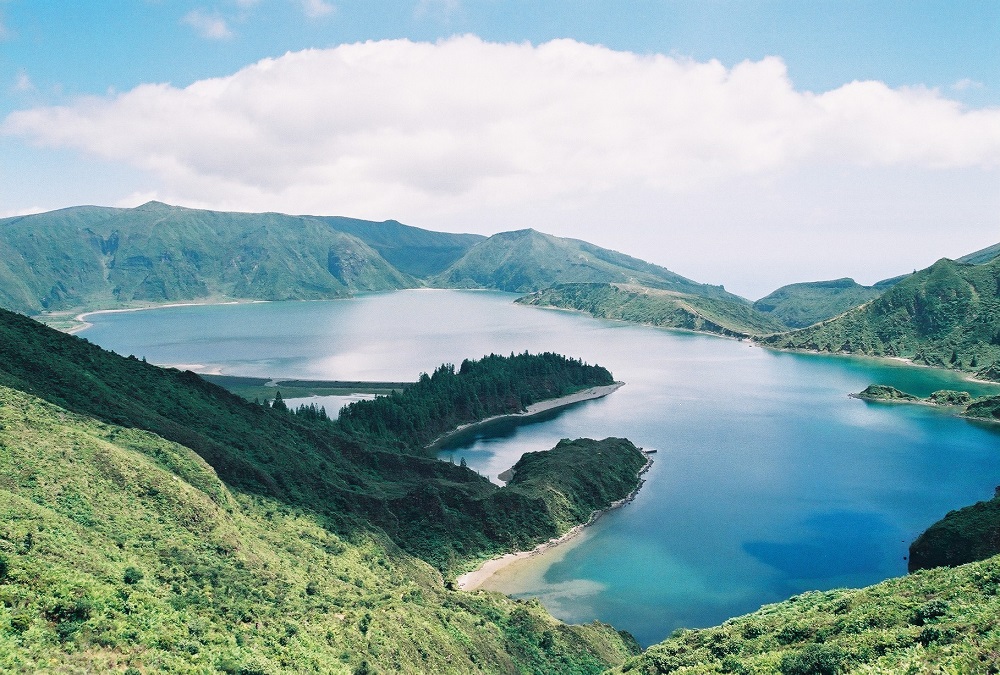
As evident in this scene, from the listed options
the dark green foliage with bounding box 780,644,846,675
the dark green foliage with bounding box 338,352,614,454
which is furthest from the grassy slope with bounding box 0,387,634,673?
the dark green foliage with bounding box 338,352,614,454

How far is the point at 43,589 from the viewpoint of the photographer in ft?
114

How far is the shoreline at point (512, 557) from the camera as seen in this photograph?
84000mm

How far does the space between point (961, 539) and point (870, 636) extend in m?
57.6

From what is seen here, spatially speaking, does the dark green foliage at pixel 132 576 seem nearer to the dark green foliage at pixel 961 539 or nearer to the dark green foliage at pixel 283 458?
the dark green foliage at pixel 283 458

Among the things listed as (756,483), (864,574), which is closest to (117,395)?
(864,574)

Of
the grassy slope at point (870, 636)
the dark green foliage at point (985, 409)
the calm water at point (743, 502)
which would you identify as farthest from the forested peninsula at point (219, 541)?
the dark green foliage at point (985, 409)

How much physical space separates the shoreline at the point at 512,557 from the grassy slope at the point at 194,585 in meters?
10.3

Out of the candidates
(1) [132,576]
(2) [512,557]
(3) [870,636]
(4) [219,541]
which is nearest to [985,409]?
(2) [512,557]

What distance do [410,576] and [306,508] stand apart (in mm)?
A: 15495

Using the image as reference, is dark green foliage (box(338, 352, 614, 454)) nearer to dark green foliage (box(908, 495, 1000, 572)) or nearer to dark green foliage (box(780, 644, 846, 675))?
dark green foliage (box(908, 495, 1000, 572))

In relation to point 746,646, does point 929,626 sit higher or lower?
higher

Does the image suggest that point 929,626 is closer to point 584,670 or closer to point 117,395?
point 584,670

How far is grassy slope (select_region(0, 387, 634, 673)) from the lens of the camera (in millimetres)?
34750

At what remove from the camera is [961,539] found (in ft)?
271
